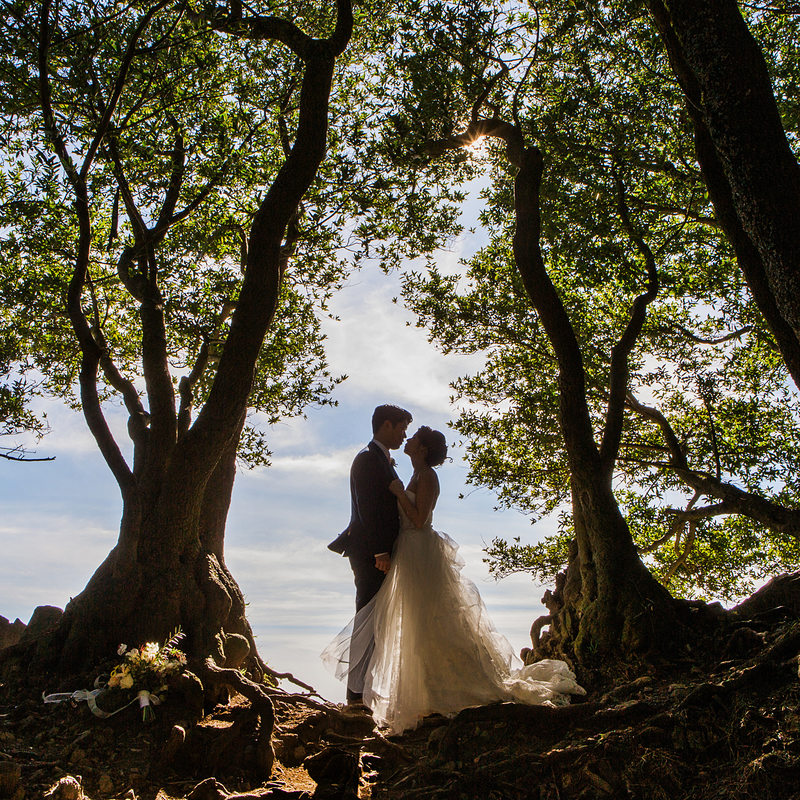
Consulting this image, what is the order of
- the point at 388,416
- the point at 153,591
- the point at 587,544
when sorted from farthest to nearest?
the point at 587,544 → the point at 388,416 → the point at 153,591

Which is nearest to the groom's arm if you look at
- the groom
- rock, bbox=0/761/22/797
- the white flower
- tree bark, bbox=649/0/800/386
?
the groom

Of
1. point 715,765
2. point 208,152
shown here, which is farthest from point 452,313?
point 715,765

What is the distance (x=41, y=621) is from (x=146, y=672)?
2.21 meters

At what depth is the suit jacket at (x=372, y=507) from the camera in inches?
285

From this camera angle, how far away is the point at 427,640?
21.5 feet

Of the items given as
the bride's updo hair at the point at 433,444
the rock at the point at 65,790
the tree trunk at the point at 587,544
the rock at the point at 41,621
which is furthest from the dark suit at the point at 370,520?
the rock at the point at 41,621

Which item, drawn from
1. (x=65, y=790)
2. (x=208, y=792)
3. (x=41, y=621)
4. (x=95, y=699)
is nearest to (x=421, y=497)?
(x=208, y=792)

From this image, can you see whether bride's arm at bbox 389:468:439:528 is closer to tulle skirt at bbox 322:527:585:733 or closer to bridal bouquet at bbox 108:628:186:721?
tulle skirt at bbox 322:527:585:733

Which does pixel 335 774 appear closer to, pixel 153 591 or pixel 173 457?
pixel 153 591

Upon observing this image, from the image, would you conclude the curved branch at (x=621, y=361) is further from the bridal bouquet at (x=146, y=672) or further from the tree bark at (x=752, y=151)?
the bridal bouquet at (x=146, y=672)

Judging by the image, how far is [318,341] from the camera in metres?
12.3

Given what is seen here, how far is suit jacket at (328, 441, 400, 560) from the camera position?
7.24 m

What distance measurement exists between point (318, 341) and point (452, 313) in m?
2.67

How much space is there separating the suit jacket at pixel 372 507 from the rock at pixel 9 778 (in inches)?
149
